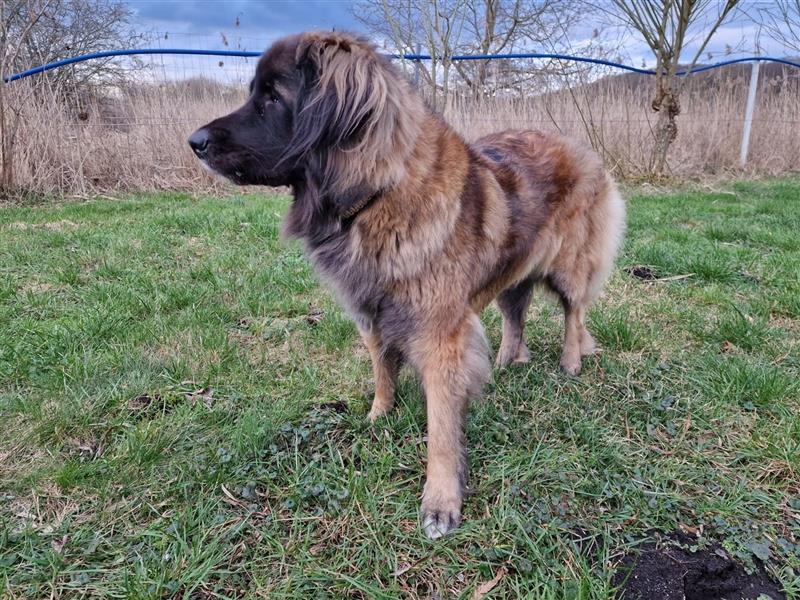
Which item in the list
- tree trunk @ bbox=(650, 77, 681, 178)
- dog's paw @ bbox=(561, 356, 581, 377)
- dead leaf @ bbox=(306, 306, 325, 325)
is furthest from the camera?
tree trunk @ bbox=(650, 77, 681, 178)

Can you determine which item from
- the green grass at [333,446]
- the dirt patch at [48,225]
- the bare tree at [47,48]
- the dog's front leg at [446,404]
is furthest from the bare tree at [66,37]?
the dog's front leg at [446,404]

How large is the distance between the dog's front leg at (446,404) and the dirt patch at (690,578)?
576 mm

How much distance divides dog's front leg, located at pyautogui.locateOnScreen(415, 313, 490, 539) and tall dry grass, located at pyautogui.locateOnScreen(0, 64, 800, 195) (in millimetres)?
6926

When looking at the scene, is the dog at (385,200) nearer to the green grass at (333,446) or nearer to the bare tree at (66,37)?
the green grass at (333,446)

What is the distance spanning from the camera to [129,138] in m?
8.21

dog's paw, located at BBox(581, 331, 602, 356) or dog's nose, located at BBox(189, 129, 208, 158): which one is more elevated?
dog's nose, located at BBox(189, 129, 208, 158)

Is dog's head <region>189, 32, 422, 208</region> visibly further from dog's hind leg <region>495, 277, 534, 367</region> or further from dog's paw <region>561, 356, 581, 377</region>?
dog's paw <region>561, 356, 581, 377</region>

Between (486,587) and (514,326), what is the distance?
5.35 ft

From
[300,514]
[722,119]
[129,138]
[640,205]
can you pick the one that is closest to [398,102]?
[300,514]

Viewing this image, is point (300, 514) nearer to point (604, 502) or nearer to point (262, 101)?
point (604, 502)

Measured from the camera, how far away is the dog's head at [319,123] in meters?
1.84

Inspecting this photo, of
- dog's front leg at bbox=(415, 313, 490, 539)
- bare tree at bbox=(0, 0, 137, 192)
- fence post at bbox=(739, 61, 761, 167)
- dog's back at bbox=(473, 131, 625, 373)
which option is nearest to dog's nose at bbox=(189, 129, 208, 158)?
dog's front leg at bbox=(415, 313, 490, 539)


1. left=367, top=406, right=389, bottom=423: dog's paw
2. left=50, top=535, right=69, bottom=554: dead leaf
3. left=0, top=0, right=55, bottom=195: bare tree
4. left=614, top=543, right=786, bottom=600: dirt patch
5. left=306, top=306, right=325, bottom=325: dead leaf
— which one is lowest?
left=614, top=543, right=786, bottom=600: dirt patch

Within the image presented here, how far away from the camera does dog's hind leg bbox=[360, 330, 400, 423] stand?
2.36 m
